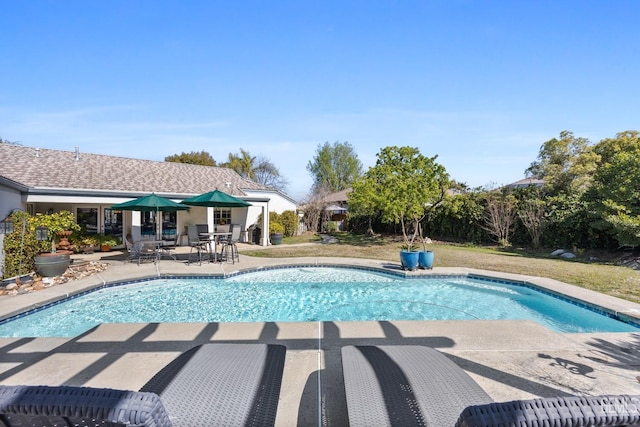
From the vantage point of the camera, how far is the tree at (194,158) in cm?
4234

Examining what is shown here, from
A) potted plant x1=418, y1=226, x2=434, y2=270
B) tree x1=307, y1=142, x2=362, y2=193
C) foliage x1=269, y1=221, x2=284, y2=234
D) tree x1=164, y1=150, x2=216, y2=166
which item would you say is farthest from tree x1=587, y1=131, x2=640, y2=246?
tree x1=164, y1=150, x2=216, y2=166

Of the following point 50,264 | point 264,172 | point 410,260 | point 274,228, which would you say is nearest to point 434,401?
point 410,260

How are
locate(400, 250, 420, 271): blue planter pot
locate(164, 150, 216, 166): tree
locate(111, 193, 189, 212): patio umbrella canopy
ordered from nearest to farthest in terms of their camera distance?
locate(400, 250, 420, 271): blue planter pot
locate(111, 193, 189, 212): patio umbrella canopy
locate(164, 150, 216, 166): tree

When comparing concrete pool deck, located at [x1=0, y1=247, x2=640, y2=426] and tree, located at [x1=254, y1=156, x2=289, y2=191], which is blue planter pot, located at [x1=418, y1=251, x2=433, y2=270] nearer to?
concrete pool deck, located at [x1=0, y1=247, x2=640, y2=426]

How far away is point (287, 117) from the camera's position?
20797mm

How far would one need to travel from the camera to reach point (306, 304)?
8.52 m

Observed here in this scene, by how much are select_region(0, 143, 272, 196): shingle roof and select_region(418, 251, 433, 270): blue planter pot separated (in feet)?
38.5

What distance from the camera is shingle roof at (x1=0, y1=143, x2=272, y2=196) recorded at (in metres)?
14.3

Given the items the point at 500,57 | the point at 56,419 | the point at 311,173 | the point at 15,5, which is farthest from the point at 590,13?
the point at 311,173

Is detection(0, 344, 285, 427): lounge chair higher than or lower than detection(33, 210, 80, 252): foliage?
lower

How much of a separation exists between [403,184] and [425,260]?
715 centimetres

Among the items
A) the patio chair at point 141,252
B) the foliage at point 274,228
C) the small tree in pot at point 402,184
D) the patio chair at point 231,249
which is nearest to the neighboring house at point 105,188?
the foliage at point 274,228

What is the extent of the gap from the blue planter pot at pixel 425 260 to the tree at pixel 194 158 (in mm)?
36909

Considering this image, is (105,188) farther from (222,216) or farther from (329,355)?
(329,355)
